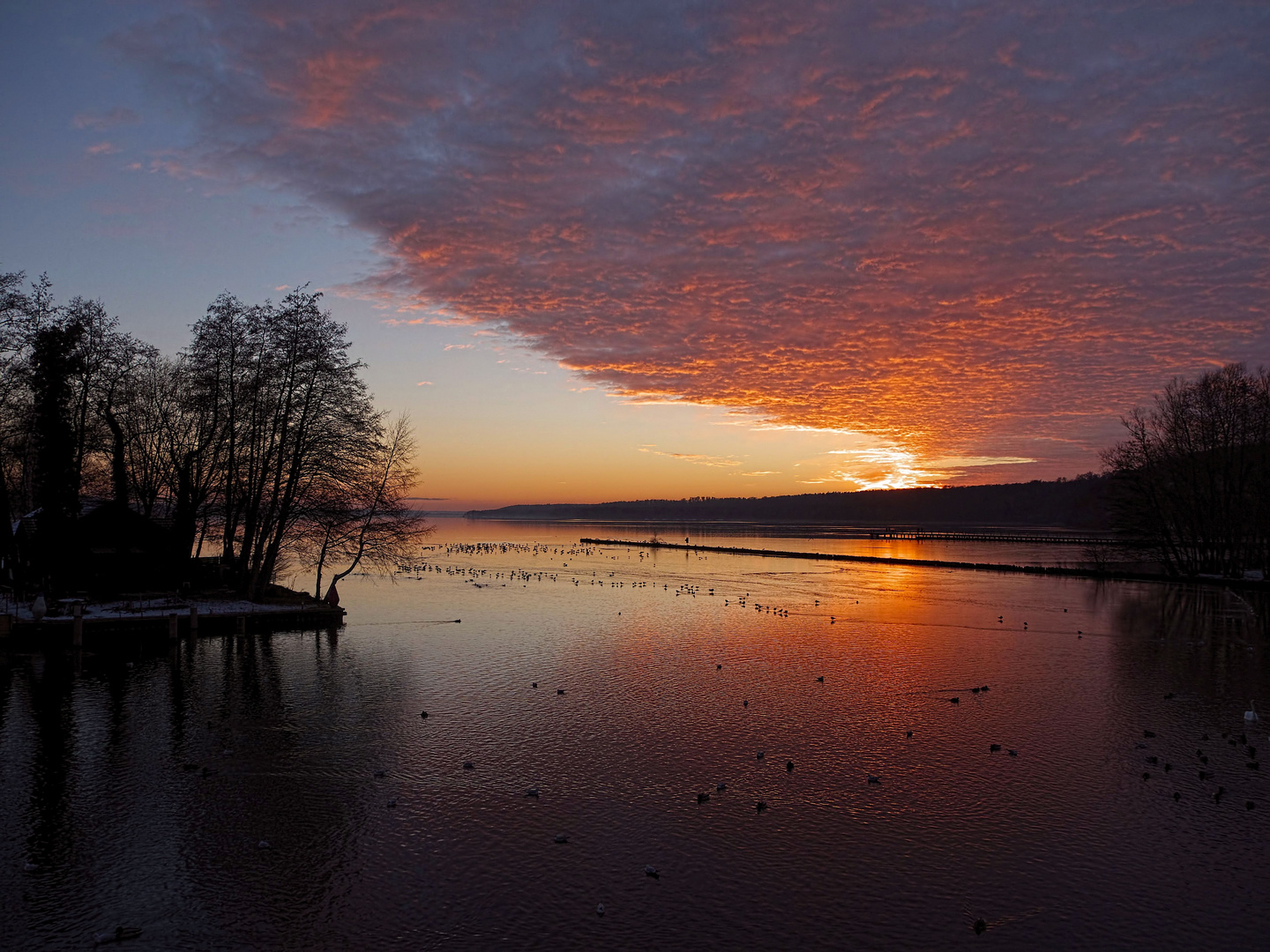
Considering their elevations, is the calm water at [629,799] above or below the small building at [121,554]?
below

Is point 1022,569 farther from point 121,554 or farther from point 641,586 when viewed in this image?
point 121,554

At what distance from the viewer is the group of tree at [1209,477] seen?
68.4 m

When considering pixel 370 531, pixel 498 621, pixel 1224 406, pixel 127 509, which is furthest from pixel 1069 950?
pixel 1224 406

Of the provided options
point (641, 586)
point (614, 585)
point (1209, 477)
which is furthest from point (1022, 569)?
point (614, 585)

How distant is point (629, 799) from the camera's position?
17.3 m

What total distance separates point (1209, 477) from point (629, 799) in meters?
74.0

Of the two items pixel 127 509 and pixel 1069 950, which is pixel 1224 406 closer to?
pixel 1069 950

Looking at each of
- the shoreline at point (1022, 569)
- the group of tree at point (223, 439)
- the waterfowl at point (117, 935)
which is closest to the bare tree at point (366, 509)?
the group of tree at point (223, 439)

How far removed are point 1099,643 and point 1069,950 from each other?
31.8 m

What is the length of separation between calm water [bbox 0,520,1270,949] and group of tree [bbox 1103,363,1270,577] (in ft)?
138

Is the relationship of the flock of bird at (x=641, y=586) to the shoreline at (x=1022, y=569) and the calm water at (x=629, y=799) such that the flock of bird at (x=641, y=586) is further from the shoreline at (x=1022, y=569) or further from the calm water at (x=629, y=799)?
the shoreline at (x=1022, y=569)

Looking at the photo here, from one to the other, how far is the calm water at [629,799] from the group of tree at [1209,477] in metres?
42.1

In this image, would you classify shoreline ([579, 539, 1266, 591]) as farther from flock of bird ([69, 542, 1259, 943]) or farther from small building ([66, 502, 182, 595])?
small building ([66, 502, 182, 595])

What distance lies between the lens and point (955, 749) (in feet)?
69.2
